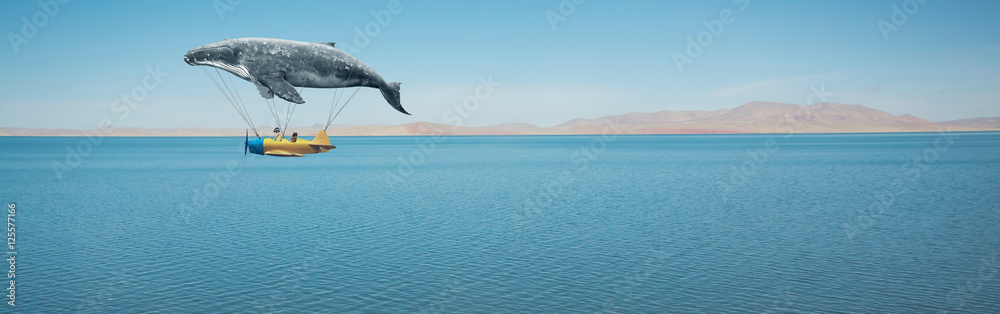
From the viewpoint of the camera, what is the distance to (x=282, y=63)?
17.6 meters

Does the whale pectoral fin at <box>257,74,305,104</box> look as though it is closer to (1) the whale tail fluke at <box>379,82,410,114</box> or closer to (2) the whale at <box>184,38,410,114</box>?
(2) the whale at <box>184,38,410,114</box>

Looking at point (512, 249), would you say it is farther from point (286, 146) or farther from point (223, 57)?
point (223, 57)

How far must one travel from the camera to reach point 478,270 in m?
39.8

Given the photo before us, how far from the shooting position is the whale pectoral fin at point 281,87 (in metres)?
16.7

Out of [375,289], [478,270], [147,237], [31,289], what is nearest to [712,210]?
[478,270]

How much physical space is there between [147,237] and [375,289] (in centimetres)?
2523

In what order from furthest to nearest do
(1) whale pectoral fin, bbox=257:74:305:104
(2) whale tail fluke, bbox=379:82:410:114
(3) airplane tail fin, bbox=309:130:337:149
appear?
1. (3) airplane tail fin, bbox=309:130:337:149
2. (2) whale tail fluke, bbox=379:82:410:114
3. (1) whale pectoral fin, bbox=257:74:305:104

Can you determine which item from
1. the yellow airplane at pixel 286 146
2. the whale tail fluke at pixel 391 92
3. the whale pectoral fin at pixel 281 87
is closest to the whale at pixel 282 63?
the whale pectoral fin at pixel 281 87

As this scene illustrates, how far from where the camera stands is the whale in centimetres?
1752

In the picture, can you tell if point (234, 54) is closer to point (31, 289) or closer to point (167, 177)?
point (31, 289)

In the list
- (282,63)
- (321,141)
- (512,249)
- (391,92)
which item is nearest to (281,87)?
(282,63)

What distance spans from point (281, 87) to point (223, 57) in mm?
2261

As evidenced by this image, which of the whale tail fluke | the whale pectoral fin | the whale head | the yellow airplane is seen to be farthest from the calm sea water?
the whale pectoral fin

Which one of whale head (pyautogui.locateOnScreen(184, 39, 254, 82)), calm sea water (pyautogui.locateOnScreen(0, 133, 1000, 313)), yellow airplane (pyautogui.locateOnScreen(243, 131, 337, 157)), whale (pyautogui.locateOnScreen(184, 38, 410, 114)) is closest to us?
whale (pyautogui.locateOnScreen(184, 38, 410, 114))
